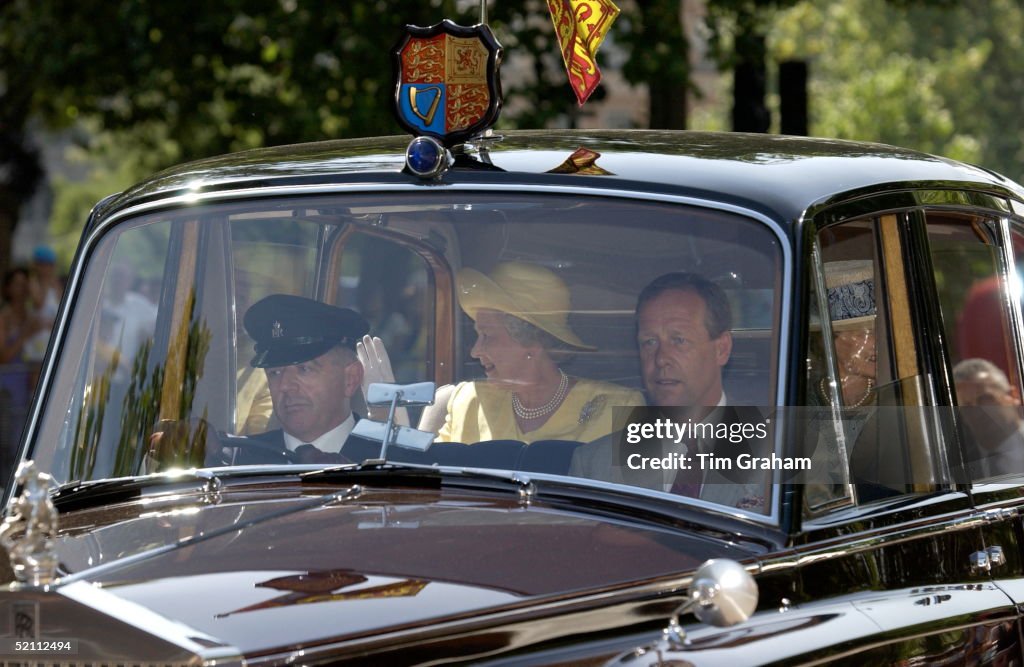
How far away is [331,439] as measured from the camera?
3309 millimetres

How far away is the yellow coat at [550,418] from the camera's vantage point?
316cm

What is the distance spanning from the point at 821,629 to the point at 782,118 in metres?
8.54

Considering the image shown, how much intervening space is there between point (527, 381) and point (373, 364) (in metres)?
0.35

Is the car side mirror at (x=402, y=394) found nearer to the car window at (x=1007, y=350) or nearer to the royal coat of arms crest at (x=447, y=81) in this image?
the royal coat of arms crest at (x=447, y=81)

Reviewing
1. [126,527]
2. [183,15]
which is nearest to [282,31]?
[183,15]

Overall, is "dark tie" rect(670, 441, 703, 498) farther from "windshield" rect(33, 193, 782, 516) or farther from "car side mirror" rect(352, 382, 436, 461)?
"car side mirror" rect(352, 382, 436, 461)

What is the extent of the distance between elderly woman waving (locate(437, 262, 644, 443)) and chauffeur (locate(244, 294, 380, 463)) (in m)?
0.24

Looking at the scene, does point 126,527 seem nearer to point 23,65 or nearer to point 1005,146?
point 23,65

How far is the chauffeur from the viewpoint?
10.9 ft

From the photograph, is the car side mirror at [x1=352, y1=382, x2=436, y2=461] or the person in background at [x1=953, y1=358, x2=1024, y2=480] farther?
the person in background at [x1=953, y1=358, x2=1024, y2=480]

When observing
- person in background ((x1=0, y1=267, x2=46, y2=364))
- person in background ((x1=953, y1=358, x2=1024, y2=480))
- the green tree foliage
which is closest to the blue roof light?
person in background ((x1=953, y1=358, x2=1024, y2=480))

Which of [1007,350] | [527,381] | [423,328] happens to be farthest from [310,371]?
[1007,350]

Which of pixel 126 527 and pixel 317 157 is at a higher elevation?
pixel 317 157

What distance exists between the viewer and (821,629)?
2.80 m
